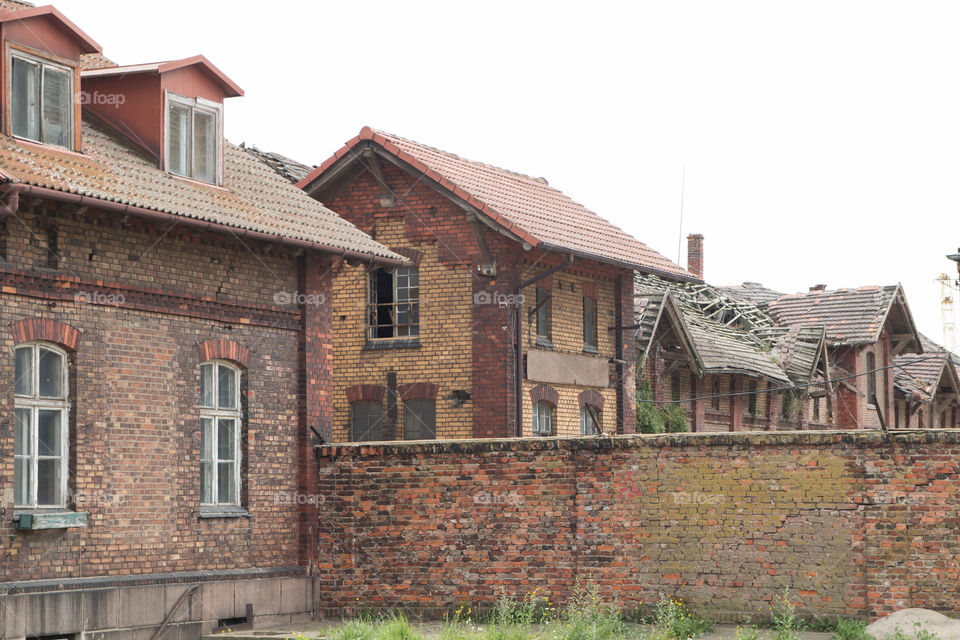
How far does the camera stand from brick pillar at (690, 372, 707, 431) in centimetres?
3294

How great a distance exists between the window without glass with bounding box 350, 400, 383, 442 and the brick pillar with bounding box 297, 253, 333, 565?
5949 millimetres

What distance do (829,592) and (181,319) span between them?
344 inches

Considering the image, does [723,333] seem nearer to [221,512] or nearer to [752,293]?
[752,293]

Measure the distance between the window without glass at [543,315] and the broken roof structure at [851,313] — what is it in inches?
611

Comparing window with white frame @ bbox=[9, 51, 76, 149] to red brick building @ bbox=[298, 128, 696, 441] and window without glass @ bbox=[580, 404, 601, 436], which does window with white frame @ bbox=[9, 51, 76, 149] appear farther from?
window without glass @ bbox=[580, 404, 601, 436]

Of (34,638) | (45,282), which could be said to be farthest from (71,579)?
(45,282)

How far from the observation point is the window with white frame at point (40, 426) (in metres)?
15.3

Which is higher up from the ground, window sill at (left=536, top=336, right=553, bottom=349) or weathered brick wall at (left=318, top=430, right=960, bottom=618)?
window sill at (left=536, top=336, right=553, bottom=349)

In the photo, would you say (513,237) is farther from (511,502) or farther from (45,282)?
(45,282)

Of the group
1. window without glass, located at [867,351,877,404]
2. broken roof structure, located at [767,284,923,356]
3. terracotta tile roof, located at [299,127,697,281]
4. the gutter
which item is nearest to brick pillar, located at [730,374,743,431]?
broken roof structure, located at [767,284,923,356]

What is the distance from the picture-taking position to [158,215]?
52.5 ft

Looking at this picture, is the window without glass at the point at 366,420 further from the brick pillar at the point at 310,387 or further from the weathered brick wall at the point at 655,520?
the weathered brick wall at the point at 655,520

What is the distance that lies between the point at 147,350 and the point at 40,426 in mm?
1770

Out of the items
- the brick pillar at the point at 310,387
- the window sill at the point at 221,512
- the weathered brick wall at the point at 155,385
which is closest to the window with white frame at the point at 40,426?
the weathered brick wall at the point at 155,385
